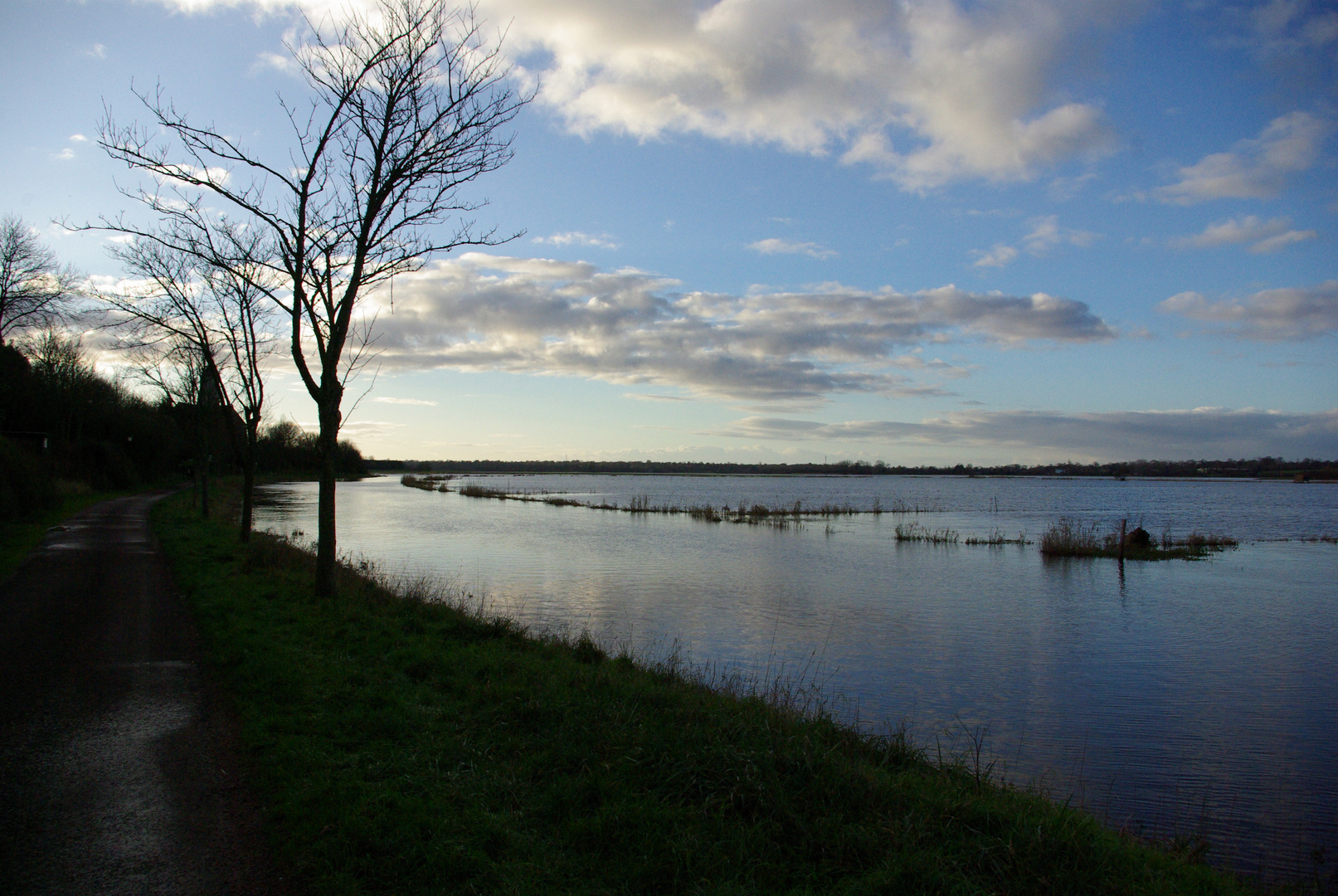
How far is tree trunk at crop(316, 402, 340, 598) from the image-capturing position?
11625 mm

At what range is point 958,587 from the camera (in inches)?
835

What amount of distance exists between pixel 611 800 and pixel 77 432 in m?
57.4

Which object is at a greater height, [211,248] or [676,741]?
[211,248]

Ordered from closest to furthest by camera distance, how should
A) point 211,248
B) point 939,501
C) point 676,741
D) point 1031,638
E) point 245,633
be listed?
point 676,741, point 245,633, point 211,248, point 1031,638, point 939,501

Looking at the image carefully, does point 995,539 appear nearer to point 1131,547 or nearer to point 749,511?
point 1131,547

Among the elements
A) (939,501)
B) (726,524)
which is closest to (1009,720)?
(726,524)

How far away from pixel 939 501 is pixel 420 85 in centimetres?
6505

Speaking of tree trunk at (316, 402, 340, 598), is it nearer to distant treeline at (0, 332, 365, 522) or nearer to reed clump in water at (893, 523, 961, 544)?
distant treeline at (0, 332, 365, 522)

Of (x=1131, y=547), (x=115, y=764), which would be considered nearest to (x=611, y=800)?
(x=115, y=764)

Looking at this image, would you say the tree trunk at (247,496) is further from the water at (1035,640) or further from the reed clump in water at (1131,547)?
the reed clump in water at (1131,547)

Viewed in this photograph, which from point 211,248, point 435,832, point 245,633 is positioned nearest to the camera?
point 435,832

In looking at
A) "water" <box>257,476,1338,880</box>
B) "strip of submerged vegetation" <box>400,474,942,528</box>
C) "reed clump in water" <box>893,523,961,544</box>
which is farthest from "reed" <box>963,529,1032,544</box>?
"strip of submerged vegetation" <box>400,474,942,528</box>

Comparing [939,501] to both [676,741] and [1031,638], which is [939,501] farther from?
[676,741]

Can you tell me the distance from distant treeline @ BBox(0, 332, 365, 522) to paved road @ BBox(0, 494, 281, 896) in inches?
570
